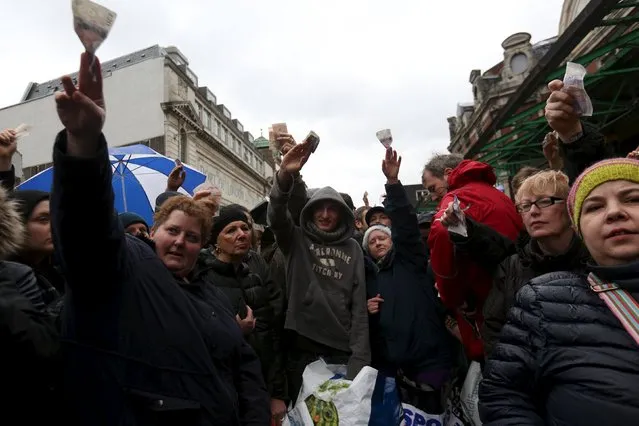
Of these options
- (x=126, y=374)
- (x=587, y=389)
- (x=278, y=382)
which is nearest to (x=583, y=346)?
(x=587, y=389)

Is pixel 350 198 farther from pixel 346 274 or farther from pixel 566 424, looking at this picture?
pixel 566 424

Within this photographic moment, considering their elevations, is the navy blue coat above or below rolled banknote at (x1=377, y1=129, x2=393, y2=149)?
below

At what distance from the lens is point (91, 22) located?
1173 millimetres

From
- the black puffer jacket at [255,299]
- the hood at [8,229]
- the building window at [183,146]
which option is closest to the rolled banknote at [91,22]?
the hood at [8,229]

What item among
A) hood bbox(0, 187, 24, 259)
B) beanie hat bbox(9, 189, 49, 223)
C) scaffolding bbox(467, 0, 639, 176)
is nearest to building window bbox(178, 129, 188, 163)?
scaffolding bbox(467, 0, 639, 176)

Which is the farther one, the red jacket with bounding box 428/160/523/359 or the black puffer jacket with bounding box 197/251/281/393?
the black puffer jacket with bounding box 197/251/281/393

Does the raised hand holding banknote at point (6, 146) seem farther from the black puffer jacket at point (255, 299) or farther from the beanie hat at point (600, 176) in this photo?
the beanie hat at point (600, 176)

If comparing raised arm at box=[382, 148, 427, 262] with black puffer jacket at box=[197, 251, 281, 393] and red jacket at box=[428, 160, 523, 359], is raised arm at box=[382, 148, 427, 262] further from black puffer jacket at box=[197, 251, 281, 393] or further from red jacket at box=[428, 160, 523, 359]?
black puffer jacket at box=[197, 251, 281, 393]

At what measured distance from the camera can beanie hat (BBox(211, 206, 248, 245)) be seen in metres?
3.30

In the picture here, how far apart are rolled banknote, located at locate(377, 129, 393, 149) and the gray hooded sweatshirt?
569 millimetres

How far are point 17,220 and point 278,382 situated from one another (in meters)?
2.01

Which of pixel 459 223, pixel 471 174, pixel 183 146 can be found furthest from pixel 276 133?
pixel 183 146

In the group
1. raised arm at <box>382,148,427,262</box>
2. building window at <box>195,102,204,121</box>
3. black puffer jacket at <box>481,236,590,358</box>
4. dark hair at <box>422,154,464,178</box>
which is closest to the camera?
black puffer jacket at <box>481,236,590,358</box>

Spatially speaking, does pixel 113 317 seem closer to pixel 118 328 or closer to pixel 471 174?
pixel 118 328
